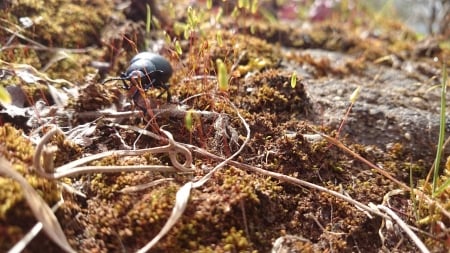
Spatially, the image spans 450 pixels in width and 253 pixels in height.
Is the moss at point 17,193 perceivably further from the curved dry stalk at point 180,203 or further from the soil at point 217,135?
the curved dry stalk at point 180,203

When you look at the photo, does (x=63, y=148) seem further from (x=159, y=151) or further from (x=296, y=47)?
(x=296, y=47)

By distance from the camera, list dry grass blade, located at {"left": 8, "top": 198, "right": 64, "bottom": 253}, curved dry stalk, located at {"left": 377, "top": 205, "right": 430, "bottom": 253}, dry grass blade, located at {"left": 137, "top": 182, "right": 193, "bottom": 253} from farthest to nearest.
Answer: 1. curved dry stalk, located at {"left": 377, "top": 205, "right": 430, "bottom": 253}
2. dry grass blade, located at {"left": 137, "top": 182, "right": 193, "bottom": 253}
3. dry grass blade, located at {"left": 8, "top": 198, "right": 64, "bottom": 253}

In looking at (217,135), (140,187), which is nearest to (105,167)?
(140,187)

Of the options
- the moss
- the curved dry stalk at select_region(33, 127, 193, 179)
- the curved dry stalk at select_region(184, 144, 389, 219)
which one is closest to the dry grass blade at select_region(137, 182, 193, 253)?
the curved dry stalk at select_region(33, 127, 193, 179)

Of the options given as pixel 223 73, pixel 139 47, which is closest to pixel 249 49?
pixel 139 47

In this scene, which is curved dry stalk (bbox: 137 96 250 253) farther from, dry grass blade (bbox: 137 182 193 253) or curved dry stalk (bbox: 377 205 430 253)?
curved dry stalk (bbox: 377 205 430 253)

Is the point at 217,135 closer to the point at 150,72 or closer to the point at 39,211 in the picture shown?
the point at 150,72

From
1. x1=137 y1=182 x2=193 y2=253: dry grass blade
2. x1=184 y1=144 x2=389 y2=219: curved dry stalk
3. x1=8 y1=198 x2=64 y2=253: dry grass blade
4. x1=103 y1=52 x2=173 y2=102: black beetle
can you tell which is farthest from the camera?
x1=103 y1=52 x2=173 y2=102: black beetle

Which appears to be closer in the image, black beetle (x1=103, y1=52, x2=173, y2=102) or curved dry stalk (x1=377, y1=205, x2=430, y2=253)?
curved dry stalk (x1=377, y1=205, x2=430, y2=253)
